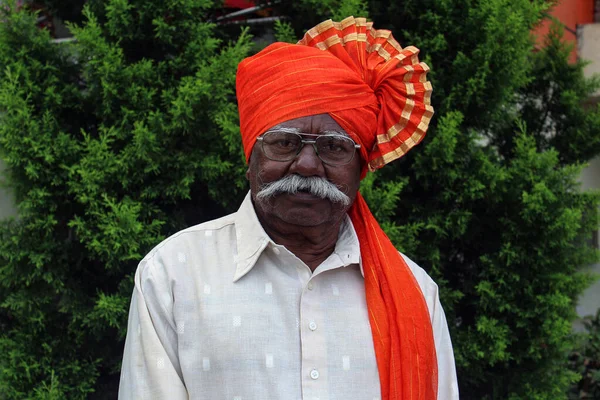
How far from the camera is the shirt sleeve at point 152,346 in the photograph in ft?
6.72

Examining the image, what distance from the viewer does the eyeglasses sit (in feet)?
7.36

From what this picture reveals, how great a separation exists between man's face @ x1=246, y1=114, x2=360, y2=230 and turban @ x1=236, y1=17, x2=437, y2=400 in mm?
37

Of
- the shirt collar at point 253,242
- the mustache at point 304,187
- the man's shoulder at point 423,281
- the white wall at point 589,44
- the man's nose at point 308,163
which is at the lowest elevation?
the man's shoulder at point 423,281

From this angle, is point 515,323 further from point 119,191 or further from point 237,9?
point 237,9

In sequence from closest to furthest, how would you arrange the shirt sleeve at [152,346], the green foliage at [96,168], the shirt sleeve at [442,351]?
the shirt sleeve at [152,346] → the shirt sleeve at [442,351] → the green foliage at [96,168]

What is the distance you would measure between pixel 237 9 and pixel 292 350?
261 cm

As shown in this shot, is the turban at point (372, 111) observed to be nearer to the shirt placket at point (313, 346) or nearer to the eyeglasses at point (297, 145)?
the eyeglasses at point (297, 145)

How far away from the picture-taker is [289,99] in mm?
2250

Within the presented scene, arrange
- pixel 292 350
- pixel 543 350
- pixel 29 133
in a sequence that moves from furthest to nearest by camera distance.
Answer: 1. pixel 543 350
2. pixel 29 133
3. pixel 292 350

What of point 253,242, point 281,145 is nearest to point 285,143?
point 281,145

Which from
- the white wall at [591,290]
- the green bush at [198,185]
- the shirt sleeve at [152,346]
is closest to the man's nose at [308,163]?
the shirt sleeve at [152,346]

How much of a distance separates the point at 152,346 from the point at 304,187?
2.18 ft

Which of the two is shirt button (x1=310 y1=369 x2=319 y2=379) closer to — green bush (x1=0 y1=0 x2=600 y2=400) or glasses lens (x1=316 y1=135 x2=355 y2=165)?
glasses lens (x1=316 y1=135 x2=355 y2=165)

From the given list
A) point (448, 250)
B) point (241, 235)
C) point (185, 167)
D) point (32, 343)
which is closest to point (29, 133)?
point (185, 167)
